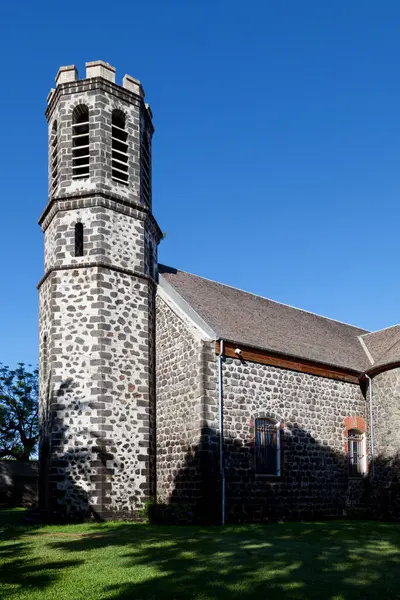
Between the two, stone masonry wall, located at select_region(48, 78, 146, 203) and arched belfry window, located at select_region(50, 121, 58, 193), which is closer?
stone masonry wall, located at select_region(48, 78, 146, 203)

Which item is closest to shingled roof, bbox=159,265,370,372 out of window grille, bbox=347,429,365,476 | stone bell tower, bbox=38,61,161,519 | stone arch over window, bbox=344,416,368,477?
stone bell tower, bbox=38,61,161,519

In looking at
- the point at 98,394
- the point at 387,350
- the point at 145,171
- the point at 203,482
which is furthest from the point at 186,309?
the point at 387,350

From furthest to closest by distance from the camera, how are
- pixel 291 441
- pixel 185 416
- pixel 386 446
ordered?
pixel 386 446, pixel 291 441, pixel 185 416

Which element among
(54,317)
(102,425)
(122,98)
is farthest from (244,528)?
(122,98)

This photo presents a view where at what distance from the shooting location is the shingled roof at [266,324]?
20.4 meters

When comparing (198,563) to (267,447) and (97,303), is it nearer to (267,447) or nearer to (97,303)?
(267,447)

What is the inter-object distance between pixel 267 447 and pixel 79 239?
8660 mm

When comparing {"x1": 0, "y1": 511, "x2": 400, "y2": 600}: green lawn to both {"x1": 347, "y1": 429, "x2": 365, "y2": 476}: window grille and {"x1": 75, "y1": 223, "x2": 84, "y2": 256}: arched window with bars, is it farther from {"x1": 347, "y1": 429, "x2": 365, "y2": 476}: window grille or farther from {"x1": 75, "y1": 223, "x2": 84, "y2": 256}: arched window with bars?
{"x1": 75, "y1": 223, "x2": 84, "y2": 256}: arched window with bars

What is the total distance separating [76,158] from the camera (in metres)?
20.7

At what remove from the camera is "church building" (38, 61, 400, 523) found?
18.1m

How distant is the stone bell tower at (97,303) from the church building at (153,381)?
0.15 ft

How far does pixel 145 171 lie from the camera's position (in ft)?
73.0

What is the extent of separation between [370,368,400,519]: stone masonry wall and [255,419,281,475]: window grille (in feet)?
14.7

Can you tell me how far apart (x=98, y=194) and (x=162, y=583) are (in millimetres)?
13140
